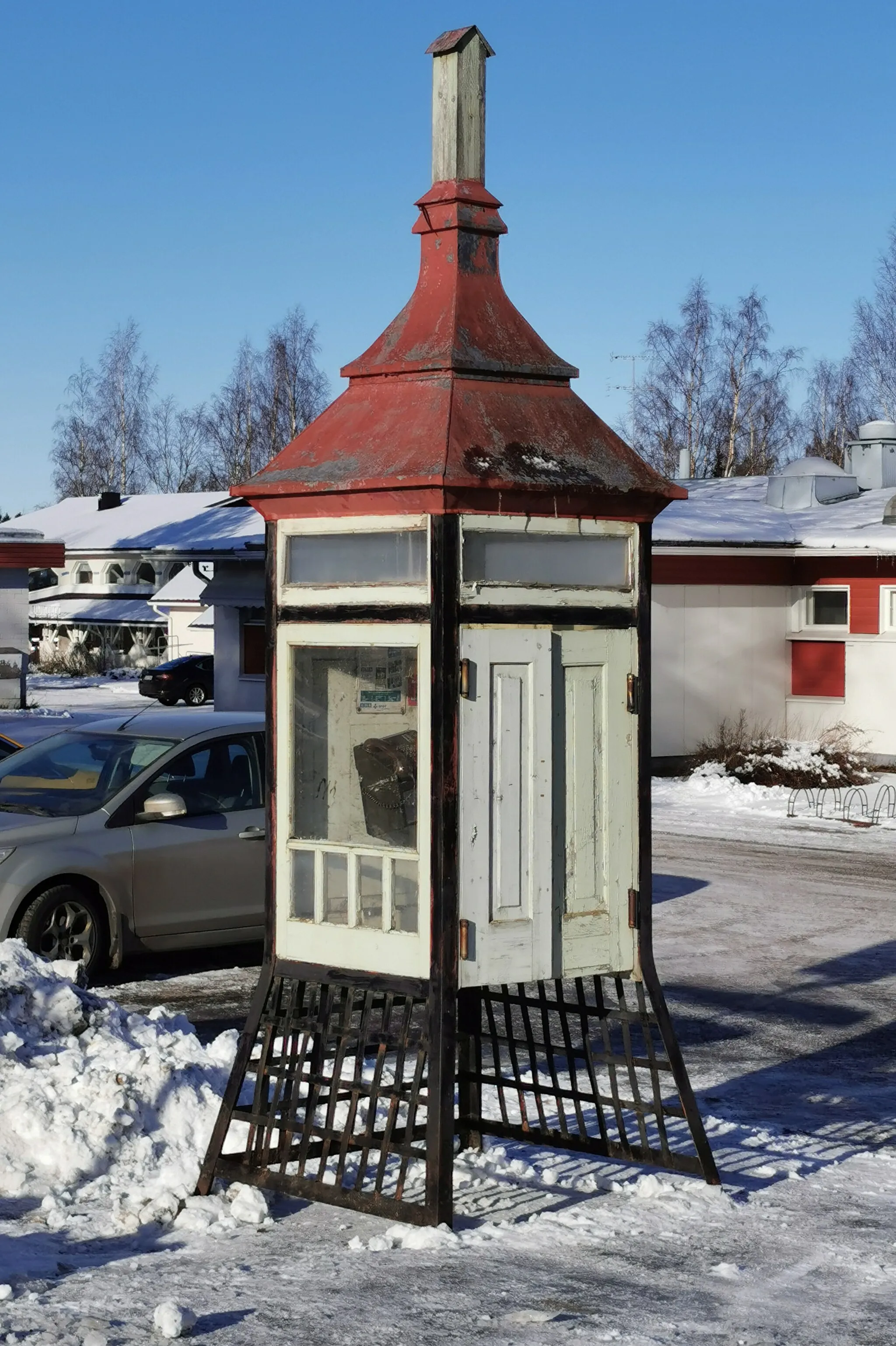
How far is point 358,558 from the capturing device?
6.80 meters

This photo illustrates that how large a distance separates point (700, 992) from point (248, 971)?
3.02 meters

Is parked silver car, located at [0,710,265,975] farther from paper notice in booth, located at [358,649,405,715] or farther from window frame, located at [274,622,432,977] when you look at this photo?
paper notice in booth, located at [358,649,405,715]

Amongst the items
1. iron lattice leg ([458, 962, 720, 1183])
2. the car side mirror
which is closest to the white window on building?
the car side mirror

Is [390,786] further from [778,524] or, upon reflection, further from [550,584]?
[778,524]

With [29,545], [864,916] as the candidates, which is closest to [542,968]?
[864,916]

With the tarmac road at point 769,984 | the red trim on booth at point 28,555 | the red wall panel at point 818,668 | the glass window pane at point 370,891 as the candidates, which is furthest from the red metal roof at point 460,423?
the red trim on booth at point 28,555

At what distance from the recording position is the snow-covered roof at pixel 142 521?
59438 millimetres

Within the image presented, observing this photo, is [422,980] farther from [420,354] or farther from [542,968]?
[420,354]

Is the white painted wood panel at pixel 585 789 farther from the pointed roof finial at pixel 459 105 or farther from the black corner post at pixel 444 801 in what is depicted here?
the pointed roof finial at pixel 459 105

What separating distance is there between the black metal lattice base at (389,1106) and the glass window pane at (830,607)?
64.0 ft

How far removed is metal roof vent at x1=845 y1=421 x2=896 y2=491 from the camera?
31766 mm

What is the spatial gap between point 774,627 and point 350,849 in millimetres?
20747

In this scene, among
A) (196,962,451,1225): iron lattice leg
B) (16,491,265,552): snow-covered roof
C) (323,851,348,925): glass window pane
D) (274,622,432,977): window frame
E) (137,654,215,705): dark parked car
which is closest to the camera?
(196,962,451,1225): iron lattice leg

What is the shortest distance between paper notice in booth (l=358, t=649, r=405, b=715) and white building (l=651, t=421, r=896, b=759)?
18.4 metres
